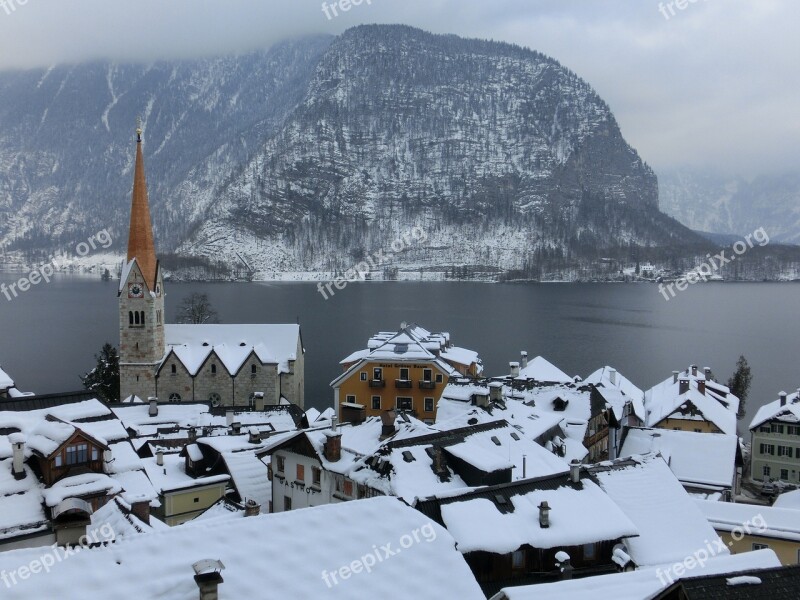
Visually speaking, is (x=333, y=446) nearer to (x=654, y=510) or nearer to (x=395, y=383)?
(x=654, y=510)

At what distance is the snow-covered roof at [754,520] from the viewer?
27516 mm

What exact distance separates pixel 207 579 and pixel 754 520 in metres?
26.1

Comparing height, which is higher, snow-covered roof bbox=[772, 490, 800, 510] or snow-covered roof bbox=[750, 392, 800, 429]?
snow-covered roof bbox=[750, 392, 800, 429]

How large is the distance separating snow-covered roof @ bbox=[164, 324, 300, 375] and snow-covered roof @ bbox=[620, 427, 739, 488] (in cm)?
3403

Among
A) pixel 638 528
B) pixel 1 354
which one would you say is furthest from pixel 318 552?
pixel 1 354

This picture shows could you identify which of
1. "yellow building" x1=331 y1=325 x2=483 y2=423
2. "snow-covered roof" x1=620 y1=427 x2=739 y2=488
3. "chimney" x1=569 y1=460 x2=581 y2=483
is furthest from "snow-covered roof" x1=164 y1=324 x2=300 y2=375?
"chimney" x1=569 y1=460 x2=581 y2=483

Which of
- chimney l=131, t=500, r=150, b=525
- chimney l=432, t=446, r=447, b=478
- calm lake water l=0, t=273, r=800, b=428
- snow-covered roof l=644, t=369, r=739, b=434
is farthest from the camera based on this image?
calm lake water l=0, t=273, r=800, b=428

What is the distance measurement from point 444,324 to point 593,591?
455 feet

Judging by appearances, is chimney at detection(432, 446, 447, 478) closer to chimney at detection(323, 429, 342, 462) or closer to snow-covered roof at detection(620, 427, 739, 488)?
chimney at detection(323, 429, 342, 462)

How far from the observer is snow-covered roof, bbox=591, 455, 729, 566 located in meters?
22.9

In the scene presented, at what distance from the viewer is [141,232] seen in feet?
216

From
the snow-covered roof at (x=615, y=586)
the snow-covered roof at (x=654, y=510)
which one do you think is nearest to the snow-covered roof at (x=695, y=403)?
the snow-covered roof at (x=654, y=510)

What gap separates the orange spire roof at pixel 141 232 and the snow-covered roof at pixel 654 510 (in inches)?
1998

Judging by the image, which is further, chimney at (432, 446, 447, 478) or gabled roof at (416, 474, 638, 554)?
A: chimney at (432, 446, 447, 478)
